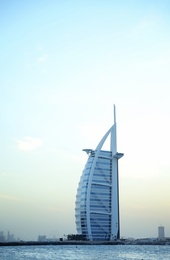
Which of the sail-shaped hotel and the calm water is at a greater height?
the sail-shaped hotel

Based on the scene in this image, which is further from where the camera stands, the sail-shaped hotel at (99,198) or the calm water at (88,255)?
the sail-shaped hotel at (99,198)

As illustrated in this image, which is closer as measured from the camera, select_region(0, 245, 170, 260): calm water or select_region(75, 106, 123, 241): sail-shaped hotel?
select_region(0, 245, 170, 260): calm water

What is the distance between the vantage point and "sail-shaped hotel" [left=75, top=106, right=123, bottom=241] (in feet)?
486

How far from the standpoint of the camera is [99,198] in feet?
496

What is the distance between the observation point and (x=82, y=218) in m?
149

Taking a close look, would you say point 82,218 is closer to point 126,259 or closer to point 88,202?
point 88,202

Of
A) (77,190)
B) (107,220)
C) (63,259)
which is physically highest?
(77,190)

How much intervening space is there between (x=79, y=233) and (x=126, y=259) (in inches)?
3383

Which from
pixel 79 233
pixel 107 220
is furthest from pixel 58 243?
pixel 107 220

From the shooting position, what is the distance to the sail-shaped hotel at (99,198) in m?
148

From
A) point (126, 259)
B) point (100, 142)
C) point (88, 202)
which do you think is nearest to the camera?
point (126, 259)

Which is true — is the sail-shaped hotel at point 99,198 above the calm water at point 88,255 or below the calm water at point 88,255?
above

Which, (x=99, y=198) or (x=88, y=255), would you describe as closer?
(x=88, y=255)

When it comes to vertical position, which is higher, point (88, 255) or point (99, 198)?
point (99, 198)
